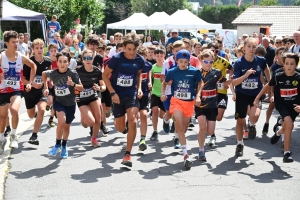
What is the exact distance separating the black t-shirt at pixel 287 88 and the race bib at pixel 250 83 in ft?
1.98

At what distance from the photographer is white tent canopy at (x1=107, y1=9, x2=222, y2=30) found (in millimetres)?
31688

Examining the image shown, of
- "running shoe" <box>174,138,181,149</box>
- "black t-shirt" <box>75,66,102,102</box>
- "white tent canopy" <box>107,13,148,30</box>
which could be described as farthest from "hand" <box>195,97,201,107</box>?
"white tent canopy" <box>107,13,148,30</box>

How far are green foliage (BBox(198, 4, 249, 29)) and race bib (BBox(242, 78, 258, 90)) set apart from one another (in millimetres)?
86438

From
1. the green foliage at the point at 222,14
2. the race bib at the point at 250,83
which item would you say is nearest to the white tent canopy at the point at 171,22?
the race bib at the point at 250,83

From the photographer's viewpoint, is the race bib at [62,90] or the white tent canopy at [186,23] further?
the white tent canopy at [186,23]

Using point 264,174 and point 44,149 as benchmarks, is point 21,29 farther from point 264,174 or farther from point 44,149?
point 264,174

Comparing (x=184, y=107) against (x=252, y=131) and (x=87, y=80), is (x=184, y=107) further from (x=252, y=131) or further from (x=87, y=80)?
(x=87, y=80)

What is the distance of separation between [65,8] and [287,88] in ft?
78.5

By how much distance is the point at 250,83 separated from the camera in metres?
9.35

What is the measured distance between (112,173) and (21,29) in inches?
975

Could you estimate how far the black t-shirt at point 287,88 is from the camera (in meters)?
8.64

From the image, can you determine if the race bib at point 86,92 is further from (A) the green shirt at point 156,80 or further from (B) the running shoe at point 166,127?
(B) the running shoe at point 166,127

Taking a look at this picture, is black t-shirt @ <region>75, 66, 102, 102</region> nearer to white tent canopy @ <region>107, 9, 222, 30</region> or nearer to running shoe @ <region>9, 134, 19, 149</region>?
running shoe @ <region>9, 134, 19, 149</region>

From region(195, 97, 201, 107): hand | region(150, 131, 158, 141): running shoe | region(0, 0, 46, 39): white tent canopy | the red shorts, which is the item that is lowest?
region(150, 131, 158, 141): running shoe
